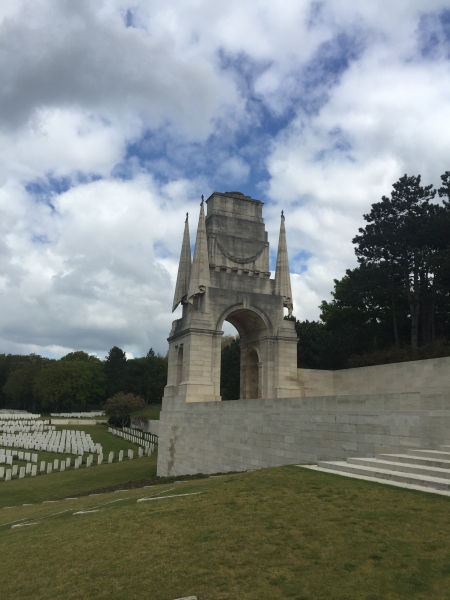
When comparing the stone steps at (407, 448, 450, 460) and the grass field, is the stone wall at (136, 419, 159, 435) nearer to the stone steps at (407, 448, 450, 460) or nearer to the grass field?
the grass field

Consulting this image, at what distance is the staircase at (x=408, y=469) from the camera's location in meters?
7.18

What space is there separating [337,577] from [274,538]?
3.87 feet

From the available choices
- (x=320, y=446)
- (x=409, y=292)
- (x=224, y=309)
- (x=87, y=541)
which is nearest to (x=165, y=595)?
(x=87, y=541)

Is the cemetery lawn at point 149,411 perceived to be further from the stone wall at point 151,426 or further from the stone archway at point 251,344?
the stone archway at point 251,344

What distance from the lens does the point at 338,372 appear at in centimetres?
2334

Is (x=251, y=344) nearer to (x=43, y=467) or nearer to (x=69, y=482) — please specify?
(x=69, y=482)

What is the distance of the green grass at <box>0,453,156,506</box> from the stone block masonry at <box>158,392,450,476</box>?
2744 mm

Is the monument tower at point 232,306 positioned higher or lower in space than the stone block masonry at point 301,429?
higher

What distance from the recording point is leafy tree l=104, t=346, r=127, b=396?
292ft

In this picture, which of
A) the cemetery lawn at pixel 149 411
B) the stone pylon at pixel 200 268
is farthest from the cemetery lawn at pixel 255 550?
the cemetery lawn at pixel 149 411

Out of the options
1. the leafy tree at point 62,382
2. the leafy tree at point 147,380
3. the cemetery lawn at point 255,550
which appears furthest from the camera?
the leafy tree at point 147,380

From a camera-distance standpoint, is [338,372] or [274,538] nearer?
[274,538]

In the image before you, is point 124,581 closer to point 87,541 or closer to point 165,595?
point 165,595

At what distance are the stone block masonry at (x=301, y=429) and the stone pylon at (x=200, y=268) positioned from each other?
5.41m
